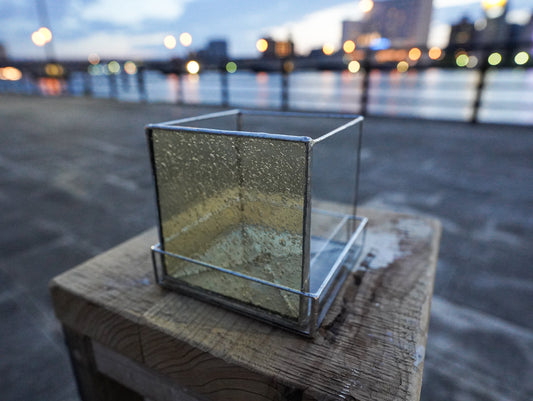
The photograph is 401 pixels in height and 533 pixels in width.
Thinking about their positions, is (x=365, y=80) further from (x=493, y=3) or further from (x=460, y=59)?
(x=460, y=59)

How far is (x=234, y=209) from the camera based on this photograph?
609mm

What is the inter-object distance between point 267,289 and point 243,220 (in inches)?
5.5

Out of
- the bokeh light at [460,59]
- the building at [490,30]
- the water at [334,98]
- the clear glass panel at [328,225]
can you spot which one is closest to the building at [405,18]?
the building at [490,30]

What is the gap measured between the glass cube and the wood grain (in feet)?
0.13

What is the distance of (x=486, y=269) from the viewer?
6.08 ft

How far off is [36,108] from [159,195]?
1088 cm

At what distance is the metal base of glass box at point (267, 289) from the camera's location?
60 centimetres

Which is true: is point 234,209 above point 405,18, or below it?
below

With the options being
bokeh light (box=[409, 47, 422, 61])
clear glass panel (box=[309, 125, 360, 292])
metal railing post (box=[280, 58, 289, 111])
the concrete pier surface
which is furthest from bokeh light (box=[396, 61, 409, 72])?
clear glass panel (box=[309, 125, 360, 292])

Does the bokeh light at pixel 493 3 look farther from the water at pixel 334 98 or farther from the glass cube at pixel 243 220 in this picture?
the glass cube at pixel 243 220

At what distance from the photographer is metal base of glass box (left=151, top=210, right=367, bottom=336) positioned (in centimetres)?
60

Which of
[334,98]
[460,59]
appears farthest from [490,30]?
[460,59]

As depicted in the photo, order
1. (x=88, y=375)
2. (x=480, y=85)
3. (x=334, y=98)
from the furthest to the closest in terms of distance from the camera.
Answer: (x=334, y=98)
(x=480, y=85)
(x=88, y=375)

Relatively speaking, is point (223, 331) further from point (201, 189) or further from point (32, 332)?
point (32, 332)
